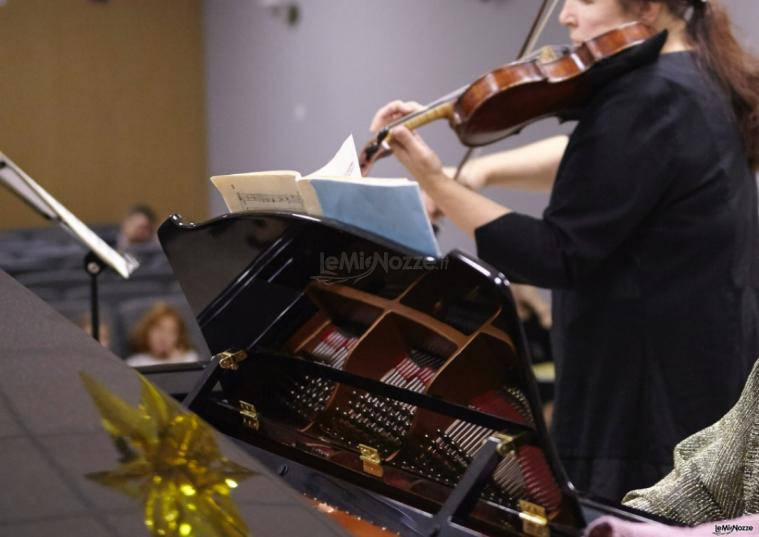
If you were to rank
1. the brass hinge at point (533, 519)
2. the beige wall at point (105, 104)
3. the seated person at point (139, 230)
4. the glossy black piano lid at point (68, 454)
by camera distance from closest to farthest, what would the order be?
the glossy black piano lid at point (68, 454)
the brass hinge at point (533, 519)
the seated person at point (139, 230)
the beige wall at point (105, 104)

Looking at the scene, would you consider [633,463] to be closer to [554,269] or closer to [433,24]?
[554,269]

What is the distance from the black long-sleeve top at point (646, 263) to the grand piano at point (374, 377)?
577mm

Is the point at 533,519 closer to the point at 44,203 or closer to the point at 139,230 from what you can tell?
the point at 44,203

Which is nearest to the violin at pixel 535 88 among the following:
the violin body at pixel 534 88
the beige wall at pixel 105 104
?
the violin body at pixel 534 88

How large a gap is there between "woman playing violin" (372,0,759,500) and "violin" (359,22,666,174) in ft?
0.13

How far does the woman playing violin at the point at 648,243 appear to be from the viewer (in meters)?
1.60

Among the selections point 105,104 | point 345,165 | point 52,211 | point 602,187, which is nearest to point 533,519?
point 345,165

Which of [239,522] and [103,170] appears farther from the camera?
[103,170]

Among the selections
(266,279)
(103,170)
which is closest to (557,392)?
(266,279)

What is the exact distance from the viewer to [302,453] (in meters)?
1.12

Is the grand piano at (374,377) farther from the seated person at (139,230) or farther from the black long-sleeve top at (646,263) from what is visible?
the seated person at (139,230)

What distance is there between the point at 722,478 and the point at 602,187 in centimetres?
67

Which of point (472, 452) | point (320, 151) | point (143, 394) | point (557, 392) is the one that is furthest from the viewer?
point (320, 151)

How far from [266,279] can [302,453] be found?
0.20 m
